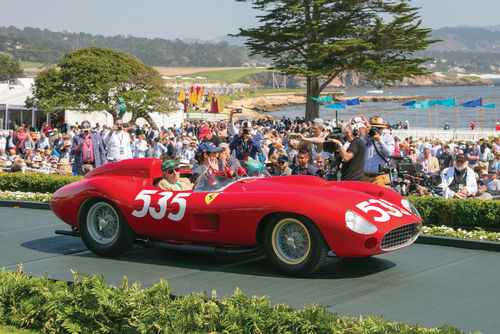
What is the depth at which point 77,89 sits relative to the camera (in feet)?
187

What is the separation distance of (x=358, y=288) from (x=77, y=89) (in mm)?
53471

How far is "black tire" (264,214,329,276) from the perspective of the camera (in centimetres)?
708

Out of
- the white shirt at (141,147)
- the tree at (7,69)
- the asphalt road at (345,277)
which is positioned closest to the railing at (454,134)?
the white shirt at (141,147)

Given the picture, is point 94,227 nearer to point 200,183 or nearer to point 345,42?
point 200,183

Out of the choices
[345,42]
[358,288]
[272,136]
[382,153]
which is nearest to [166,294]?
[358,288]

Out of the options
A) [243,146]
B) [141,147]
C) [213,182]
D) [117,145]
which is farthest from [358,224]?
[141,147]

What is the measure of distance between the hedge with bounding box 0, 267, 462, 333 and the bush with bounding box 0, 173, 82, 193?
9697 mm

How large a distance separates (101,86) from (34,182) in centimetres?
4230

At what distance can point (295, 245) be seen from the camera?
7.28 meters

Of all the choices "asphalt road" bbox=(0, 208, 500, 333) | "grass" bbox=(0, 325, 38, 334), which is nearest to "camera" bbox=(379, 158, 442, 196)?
"asphalt road" bbox=(0, 208, 500, 333)

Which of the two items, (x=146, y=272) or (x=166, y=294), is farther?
(x=146, y=272)

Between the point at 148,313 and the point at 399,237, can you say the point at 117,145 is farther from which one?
the point at 148,313

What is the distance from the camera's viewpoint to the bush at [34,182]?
16156 mm

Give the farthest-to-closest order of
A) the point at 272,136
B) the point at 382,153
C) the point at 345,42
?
the point at 345,42 → the point at 272,136 → the point at 382,153
